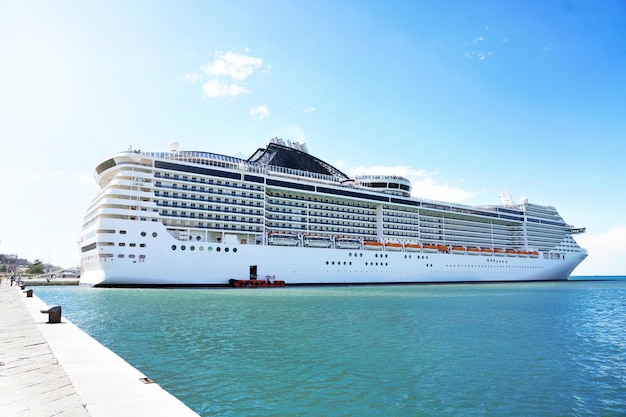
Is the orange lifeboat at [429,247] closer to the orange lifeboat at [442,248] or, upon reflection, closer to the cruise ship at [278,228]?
the cruise ship at [278,228]

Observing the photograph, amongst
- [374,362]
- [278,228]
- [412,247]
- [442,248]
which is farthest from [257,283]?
[442,248]

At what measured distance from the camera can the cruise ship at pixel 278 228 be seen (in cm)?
4016

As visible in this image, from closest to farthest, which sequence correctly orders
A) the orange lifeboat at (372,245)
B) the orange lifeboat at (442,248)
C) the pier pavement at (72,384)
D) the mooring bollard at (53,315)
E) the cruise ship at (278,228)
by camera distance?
the pier pavement at (72,384)
the mooring bollard at (53,315)
the cruise ship at (278,228)
the orange lifeboat at (372,245)
the orange lifeboat at (442,248)

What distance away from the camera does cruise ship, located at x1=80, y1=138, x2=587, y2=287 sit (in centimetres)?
4016

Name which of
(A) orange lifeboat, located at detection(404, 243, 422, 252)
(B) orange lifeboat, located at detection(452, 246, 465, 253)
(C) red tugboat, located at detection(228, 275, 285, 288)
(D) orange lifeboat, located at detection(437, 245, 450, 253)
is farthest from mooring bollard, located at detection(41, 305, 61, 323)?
(B) orange lifeboat, located at detection(452, 246, 465, 253)

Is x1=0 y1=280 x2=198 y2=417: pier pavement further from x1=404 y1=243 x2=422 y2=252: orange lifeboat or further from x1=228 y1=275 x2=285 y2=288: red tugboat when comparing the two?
x1=404 y1=243 x2=422 y2=252: orange lifeboat

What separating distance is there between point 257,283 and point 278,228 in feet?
36.3

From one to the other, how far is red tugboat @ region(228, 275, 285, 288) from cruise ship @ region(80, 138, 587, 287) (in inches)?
23.6

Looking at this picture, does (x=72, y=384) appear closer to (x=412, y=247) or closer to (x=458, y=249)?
(x=412, y=247)

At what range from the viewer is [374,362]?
10.7 m

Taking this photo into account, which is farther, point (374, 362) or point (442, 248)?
point (442, 248)

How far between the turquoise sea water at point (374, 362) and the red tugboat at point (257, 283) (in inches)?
909

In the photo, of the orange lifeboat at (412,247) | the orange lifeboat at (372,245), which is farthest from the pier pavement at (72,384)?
the orange lifeboat at (412,247)

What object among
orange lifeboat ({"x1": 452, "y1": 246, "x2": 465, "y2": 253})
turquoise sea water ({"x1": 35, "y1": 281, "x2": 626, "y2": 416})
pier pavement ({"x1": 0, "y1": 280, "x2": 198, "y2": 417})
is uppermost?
orange lifeboat ({"x1": 452, "y1": 246, "x2": 465, "y2": 253})
